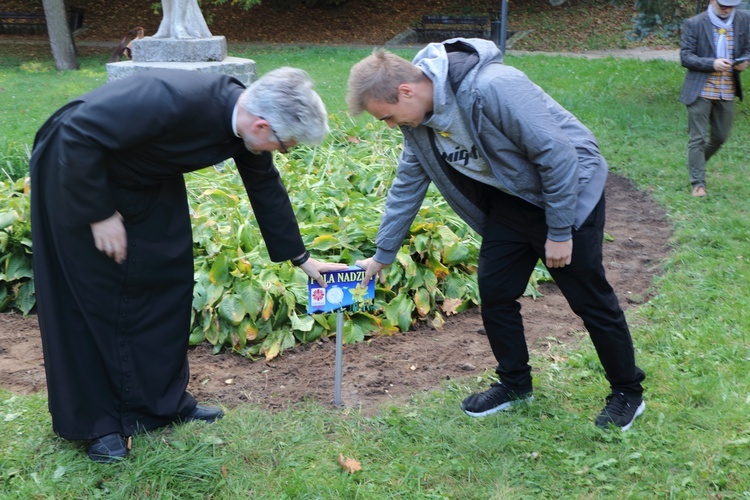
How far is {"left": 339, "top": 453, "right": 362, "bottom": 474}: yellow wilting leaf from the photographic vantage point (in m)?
3.05

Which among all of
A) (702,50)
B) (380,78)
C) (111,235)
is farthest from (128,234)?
(702,50)

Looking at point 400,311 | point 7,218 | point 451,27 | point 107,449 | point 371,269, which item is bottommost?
point 451,27

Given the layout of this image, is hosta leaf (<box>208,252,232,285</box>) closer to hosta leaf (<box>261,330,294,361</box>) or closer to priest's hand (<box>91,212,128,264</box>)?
hosta leaf (<box>261,330,294,361</box>)

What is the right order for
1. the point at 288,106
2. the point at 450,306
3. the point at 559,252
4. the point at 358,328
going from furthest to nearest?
the point at 450,306 < the point at 358,328 < the point at 559,252 < the point at 288,106

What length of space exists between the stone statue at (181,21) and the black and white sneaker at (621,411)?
587 centimetres

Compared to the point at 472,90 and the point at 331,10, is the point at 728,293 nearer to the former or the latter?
the point at 472,90

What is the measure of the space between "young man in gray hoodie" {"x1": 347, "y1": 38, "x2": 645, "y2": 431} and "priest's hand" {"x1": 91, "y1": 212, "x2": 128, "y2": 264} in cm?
97

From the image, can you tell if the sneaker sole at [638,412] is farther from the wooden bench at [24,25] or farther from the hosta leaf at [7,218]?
the wooden bench at [24,25]

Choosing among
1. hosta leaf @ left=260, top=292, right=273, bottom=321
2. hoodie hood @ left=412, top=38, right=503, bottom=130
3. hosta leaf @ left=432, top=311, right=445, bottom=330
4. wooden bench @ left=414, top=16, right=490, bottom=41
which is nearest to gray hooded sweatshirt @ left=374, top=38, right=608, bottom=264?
hoodie hood @ left=412, top=38, right=503, bottom=130

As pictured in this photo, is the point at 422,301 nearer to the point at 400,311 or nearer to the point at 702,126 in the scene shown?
the point at 400,311

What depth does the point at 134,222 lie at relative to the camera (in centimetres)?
298

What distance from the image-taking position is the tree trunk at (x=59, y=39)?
16578 millimetres

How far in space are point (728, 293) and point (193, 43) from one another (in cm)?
541

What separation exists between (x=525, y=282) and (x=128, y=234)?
5.39 feet
